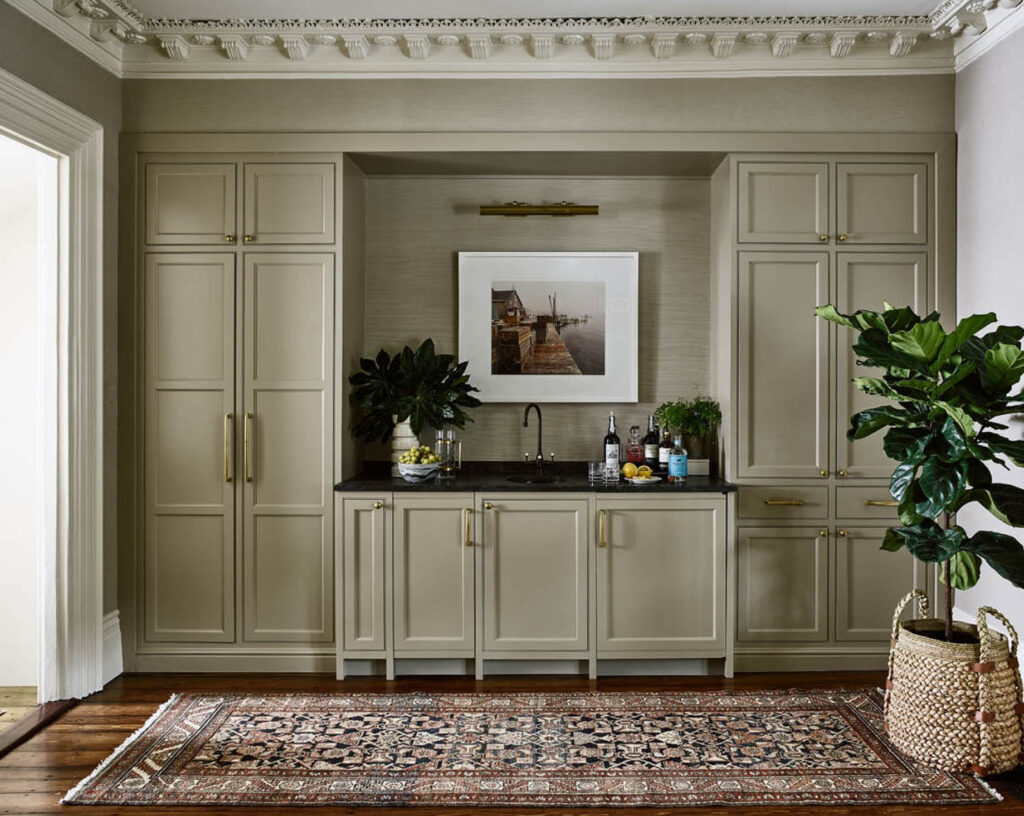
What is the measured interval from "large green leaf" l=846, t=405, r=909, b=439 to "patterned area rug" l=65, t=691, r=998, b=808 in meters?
1.19

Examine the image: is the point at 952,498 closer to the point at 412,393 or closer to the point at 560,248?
the point at 560,248

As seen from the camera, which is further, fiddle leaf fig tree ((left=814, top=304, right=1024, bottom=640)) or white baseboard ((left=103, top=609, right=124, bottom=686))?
white baseboard ((left=103, top=609, right=124, bottom=686))

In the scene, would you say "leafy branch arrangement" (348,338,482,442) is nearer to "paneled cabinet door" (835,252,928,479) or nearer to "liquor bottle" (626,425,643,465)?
"liquor bottle" (626,425,643,465)

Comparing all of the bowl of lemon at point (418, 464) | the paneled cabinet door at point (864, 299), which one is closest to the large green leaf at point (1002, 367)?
the paneled cabinet door at point (864, 299)

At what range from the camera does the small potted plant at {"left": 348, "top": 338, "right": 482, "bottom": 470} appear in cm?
401

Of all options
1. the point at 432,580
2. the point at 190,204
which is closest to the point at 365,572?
the point at 432,580

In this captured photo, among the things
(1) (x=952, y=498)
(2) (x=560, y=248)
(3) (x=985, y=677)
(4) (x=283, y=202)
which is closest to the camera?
(1) (x=952, y=498)

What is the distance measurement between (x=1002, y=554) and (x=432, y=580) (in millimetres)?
2310

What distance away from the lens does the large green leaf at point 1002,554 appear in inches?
105

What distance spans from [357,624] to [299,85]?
8.50 ft

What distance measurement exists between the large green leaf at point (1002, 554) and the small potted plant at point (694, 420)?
4.73ft

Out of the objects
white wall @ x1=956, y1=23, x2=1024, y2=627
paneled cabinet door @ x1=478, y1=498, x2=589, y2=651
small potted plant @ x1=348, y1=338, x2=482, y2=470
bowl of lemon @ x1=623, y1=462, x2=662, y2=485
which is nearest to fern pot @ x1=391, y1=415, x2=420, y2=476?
small potted plant @ x1=348, y1=338, x2=482, y2=470

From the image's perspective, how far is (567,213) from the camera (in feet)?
13.8

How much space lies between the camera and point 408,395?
13.6 ft
